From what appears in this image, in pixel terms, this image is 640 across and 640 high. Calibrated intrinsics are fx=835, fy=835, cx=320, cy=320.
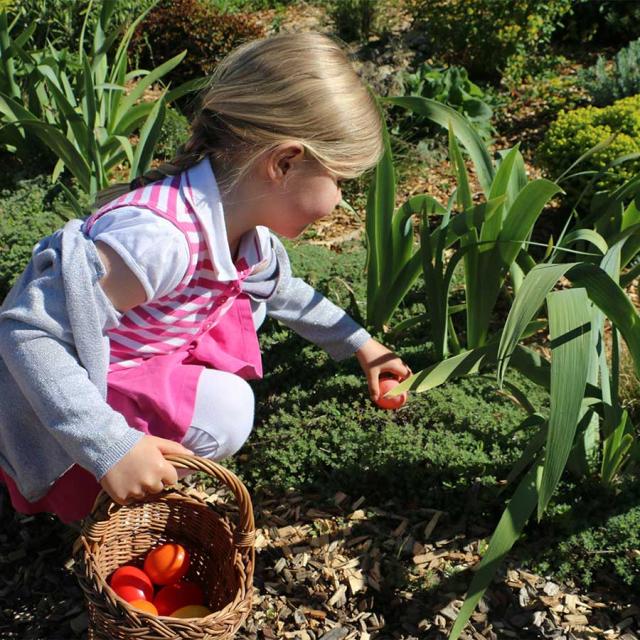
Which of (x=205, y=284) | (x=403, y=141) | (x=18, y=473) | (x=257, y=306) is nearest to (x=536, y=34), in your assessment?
(x=403, y=141)

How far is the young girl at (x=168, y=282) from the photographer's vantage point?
1703mm

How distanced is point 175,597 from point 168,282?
770 millimetres

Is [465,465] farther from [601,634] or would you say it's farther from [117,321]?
[117,321]

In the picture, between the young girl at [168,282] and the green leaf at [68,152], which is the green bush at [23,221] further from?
the young girl at [168,282]

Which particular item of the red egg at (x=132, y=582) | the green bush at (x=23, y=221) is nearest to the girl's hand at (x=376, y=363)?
the red egg at (x=132, y=582)

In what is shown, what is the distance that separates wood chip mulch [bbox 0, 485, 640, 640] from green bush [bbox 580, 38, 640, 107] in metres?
3.05

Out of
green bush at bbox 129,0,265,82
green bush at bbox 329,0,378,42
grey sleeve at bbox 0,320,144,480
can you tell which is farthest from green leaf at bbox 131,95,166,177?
green bush at bbox 329,0,378,42

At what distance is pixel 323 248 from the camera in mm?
3520

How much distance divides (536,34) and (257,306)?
138 inches

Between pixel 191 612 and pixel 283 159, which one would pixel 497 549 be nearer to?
pixel 191 612

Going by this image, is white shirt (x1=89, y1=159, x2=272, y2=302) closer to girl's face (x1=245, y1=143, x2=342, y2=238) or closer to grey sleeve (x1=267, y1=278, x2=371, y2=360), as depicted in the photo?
girl's face (x1=245, y1=143, x2=342, y2=238)

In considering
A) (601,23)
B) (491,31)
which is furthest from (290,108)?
(601,23)

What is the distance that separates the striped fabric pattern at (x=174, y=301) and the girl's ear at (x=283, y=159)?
0.20 meters

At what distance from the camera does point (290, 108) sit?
70.2 inches
